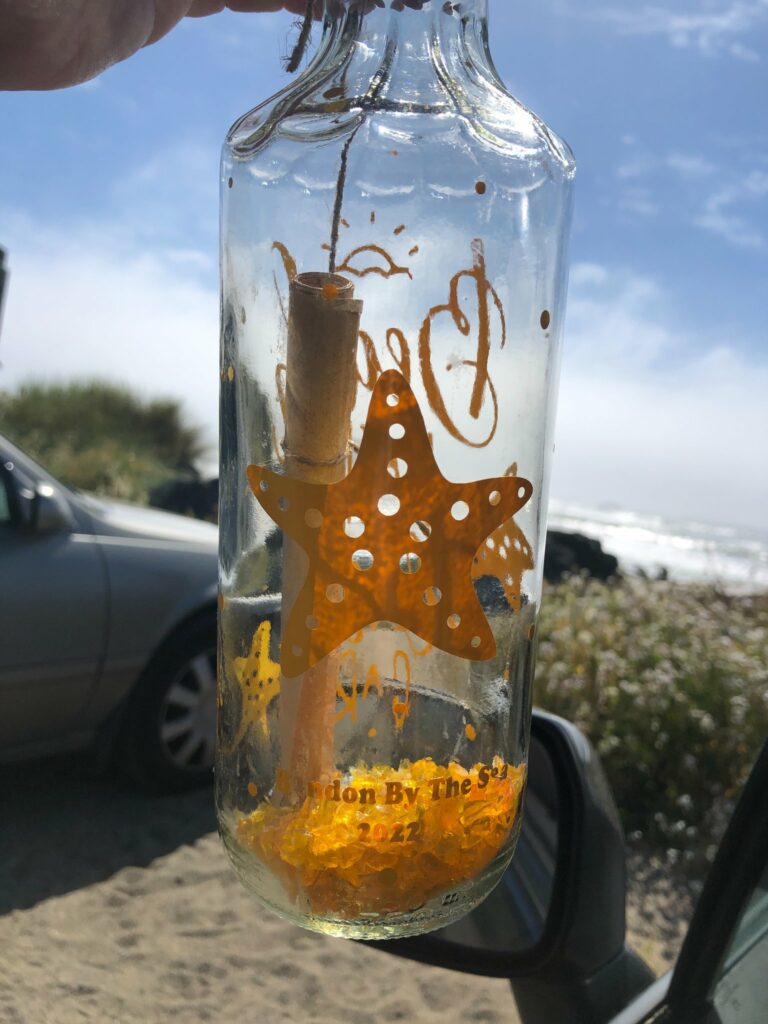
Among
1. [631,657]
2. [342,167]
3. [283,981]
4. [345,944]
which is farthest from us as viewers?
[631,657]

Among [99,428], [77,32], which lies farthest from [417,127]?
[99,428]

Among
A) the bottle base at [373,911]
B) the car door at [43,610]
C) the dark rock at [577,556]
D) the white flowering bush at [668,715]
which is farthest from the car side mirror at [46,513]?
the dark rock at [577,556]

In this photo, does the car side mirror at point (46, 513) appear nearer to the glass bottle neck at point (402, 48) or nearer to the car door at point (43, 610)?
the car door at point (43, 610)

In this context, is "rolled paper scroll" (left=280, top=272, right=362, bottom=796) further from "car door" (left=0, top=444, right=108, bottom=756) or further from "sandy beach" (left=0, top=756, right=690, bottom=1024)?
"car door" (left=0, top=444, right=108, bottom=756)

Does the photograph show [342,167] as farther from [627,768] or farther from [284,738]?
[627,768]

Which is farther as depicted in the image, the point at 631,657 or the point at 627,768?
the point at 631,657

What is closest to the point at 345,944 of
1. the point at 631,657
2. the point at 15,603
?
the point at 15,603

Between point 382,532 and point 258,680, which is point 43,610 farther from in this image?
point 382,532
